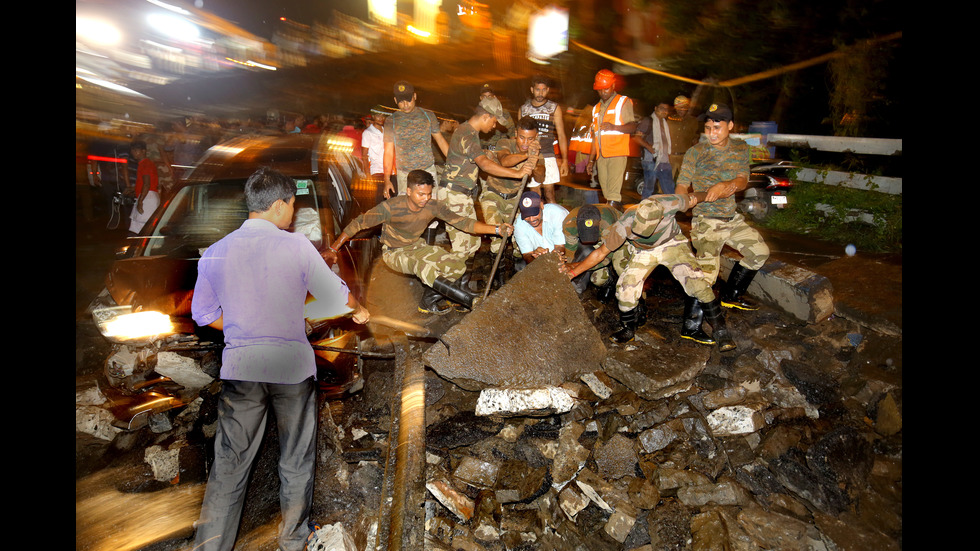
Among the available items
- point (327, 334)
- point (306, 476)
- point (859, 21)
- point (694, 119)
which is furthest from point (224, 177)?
point (859, 21)

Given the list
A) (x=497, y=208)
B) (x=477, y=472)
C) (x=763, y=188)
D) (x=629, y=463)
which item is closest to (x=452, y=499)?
(x=477, y=472)

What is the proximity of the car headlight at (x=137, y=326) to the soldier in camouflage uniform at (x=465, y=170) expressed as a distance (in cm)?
265

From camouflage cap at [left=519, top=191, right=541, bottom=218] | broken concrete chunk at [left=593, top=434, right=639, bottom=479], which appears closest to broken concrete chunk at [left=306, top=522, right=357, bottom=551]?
broken concrete chunk at [left=593, top=434, right=639, bottom=479]

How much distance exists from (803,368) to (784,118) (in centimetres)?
968

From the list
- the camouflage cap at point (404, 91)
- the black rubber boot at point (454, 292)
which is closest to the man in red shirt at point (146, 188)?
the camouflage cap at point (404, 91)

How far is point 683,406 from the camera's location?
3.66 meters

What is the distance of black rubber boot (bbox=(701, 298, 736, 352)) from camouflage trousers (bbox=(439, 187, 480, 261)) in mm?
2368

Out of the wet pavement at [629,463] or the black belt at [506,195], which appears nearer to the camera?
the wet pavement at [629,463]

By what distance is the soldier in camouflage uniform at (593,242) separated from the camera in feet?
15.6

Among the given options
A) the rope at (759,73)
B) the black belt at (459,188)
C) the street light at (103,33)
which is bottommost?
the black belt at (459,188)

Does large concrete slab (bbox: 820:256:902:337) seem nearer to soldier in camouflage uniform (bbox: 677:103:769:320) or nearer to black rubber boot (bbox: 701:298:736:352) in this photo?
soldier in camouflage uniform (bbox: 677:103:769:320)

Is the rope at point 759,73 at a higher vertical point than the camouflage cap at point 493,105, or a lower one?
higher

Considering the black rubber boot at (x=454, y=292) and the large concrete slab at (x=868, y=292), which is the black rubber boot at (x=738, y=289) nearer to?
the large concrete slab at (x=868, y=292)

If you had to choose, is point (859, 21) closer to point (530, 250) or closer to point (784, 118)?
point (784, 118)
